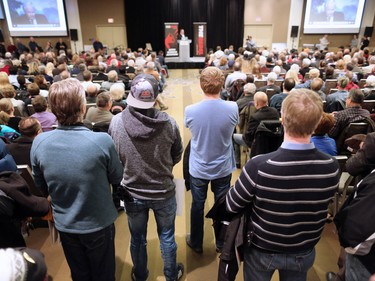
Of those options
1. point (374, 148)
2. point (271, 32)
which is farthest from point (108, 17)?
point (374, 148)

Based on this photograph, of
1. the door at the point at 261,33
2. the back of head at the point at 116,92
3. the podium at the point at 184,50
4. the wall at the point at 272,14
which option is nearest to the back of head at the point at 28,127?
the back of head at the point at 116,92

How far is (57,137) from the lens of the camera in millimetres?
1407

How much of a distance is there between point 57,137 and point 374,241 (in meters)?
1.49

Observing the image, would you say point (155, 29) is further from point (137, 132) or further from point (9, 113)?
point (137, 132)

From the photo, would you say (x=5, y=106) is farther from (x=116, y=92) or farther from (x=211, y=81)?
(x=211, y=81)

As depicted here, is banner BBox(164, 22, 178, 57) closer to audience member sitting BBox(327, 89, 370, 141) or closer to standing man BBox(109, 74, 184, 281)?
audience member sitting BBox(327, 89, 370, 141)

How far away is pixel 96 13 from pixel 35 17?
270cm

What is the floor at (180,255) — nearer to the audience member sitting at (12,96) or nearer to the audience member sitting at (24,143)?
the audience member sitting at (24,143)

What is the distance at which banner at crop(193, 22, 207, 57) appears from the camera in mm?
14336

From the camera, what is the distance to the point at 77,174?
1435 mm

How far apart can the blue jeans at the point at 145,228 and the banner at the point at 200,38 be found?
43.6 ft

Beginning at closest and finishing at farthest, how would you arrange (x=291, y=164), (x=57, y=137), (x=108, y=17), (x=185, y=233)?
(x=291, y=164), (x=57, y=137), (x=185, y=233), (x=108, y=17)

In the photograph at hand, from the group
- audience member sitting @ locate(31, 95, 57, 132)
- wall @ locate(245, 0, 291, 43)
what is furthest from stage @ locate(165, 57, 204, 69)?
audience member sitting @ locate(31, 95, 57, 132)

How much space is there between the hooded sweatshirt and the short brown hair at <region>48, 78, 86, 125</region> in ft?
1.07
